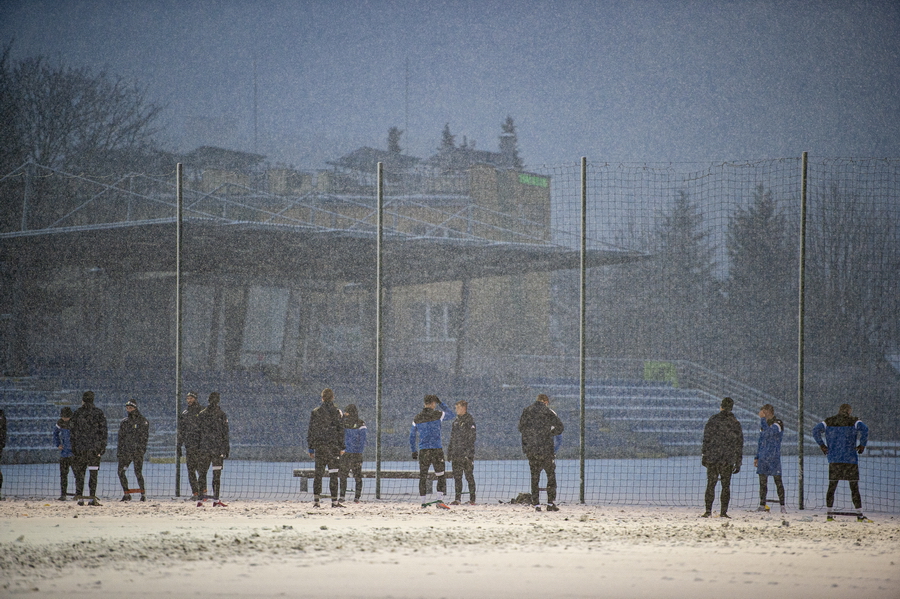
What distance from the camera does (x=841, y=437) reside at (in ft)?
34.9

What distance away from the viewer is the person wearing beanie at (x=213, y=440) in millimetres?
11516

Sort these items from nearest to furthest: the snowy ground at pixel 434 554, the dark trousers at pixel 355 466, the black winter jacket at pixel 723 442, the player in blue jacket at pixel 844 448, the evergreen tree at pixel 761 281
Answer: the snowy ground at pixel 434 554, the black winter jacket at pixel 723 442, the player in blue jacket at pixel 844 448, the dark trousers at pixel 355 466, the evergreen tree at pixel 761 281

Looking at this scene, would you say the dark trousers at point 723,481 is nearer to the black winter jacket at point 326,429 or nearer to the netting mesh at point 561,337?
the netting mesh at point 561,337

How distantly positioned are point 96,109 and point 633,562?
31.8m

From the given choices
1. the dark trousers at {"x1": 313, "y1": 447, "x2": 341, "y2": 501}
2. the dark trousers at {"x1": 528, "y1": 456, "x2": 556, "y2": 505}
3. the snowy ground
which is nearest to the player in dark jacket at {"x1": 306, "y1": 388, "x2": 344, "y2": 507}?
the dark trousers at {"x1": 313, "y1": 447, "x2": 341, "y2": 501}

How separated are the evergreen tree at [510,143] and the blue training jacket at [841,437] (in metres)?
45.7

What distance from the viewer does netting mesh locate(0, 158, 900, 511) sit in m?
15.3

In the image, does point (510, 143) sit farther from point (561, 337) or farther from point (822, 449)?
point (822, 449)

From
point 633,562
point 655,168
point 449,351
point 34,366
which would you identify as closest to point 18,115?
point 34,366

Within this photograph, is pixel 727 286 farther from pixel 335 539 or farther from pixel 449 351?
pixel 335 539

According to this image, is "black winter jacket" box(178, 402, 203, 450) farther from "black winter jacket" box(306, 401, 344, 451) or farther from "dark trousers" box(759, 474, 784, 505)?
"dark trousers" box(759, 474, 784, 505)

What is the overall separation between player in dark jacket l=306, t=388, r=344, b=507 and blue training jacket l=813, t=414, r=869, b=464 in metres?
5.64

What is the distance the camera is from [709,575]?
6664 millimetres

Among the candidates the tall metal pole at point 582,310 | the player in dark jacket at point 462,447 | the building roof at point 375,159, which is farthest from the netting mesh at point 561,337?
the building roof at point 375,159
